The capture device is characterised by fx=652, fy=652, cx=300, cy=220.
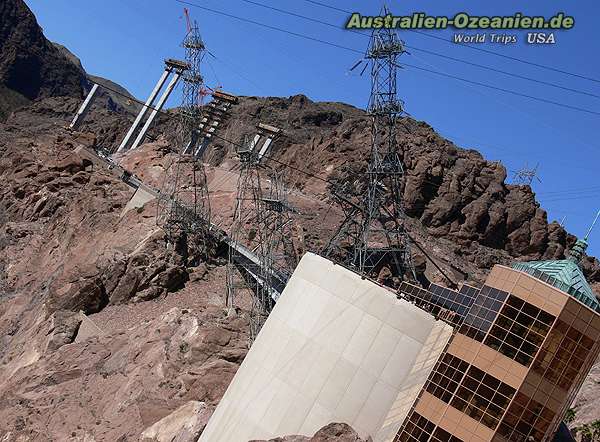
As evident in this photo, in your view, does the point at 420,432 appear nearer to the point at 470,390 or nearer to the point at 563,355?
the point at 470,390

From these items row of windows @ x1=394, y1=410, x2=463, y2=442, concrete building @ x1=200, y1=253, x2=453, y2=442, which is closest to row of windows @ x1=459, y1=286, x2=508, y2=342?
concrete building @ x1=200, y1=253, x2=453, y2=442

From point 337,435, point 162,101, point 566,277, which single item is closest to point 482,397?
point 566,277

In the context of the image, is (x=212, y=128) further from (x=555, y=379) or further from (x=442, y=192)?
(x=555, y=379)

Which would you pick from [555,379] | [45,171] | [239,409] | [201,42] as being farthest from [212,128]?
[555,379]

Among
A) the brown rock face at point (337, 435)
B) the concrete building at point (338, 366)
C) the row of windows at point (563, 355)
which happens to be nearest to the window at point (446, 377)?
the concrete building at point (338, 366)

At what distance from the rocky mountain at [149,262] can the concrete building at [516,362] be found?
6.96 meters

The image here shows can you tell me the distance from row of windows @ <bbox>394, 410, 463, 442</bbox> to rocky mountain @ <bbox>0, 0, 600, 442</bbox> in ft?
20.4

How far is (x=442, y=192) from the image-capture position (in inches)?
3068

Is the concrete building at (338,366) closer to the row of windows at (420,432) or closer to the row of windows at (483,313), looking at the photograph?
the row of windows at (420,432)

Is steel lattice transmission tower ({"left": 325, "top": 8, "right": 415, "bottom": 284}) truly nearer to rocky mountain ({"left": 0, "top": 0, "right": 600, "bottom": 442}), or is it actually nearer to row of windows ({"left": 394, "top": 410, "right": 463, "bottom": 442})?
rocky mountain ({"left": 0, "top": 0, "right": 600, "bottom": 442})

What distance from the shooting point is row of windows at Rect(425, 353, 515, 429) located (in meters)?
30.7

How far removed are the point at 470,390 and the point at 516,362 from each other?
2571mm

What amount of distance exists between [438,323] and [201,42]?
46.8m

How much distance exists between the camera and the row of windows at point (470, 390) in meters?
30.7
